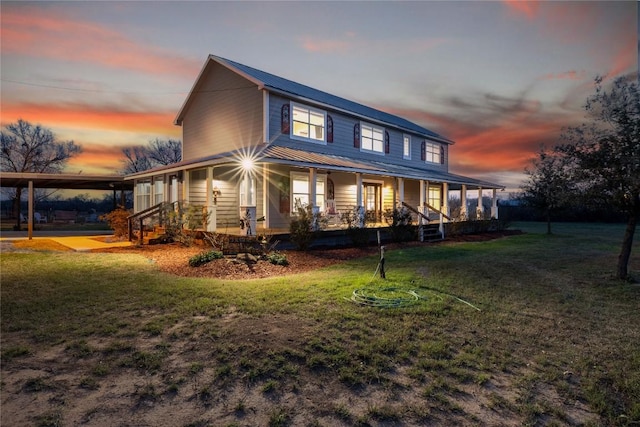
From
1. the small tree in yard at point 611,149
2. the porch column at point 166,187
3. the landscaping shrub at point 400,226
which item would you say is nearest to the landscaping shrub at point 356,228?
the landscaping shrub at point 400,226

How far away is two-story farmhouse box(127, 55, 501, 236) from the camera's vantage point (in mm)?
13430

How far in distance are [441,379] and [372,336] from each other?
3.58 feet

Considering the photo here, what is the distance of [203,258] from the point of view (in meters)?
8.89

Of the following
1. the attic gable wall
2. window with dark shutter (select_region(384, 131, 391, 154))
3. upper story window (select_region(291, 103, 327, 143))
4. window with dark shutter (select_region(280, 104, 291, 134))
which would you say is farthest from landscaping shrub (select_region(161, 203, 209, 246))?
window with dark shutter (select_region(384, 131, 391, 154))

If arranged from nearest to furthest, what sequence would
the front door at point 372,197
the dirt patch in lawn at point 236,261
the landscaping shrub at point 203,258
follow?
the dirt patch in lawn at point 236,261
the landscaping shrub at point 203,258
the front door at point 372,197

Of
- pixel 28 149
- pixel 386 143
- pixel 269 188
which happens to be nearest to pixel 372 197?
pixel 386 143

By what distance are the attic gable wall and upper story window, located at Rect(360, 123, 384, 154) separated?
6.46 metres

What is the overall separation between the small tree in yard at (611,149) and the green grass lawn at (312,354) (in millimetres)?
2001

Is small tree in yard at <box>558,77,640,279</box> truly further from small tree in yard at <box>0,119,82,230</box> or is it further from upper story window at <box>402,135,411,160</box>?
small tree in yard at <box>0,119,82,230</box>

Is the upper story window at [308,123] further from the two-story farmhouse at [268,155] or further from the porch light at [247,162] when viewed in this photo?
the porch light at [247,162]

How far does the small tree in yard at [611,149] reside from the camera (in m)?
6.94

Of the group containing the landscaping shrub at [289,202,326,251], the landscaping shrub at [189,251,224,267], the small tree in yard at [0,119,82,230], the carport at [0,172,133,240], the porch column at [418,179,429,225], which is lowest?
the landscaping shrub at [189,251,224,267]

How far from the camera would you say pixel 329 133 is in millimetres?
16594

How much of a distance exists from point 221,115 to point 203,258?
9.67m
